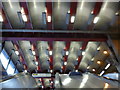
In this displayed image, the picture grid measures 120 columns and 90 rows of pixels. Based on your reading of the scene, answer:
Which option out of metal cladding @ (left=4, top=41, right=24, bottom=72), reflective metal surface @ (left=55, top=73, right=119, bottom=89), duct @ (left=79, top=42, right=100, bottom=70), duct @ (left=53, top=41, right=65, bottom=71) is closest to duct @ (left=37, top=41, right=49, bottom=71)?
duct @ (left=53, top=41, right=65, bottom=71)

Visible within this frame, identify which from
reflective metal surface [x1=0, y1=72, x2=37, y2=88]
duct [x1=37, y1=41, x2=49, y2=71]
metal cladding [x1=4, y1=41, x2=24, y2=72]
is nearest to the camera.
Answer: reflective metal surface [x1=0, y1=72, x2=37, y2=88]

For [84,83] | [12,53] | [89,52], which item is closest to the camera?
[84,83]

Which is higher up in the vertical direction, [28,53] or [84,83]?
[84,83]

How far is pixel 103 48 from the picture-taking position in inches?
314

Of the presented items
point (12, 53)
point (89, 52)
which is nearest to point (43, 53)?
point (12, 53)

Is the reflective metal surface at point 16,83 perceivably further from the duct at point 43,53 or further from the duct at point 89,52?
the duct at point 89,52

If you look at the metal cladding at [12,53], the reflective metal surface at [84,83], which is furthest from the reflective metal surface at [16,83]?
the metal cladding at [12,53]

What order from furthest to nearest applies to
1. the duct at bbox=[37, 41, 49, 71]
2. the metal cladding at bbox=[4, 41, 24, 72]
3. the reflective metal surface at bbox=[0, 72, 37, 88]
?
the metal cladding at bbox=[4, 41, 24, 72] < the duct at bbox=[37, 41, 49, 71] < the reflective metal surface at bbox=[0, 72, 37, 88]

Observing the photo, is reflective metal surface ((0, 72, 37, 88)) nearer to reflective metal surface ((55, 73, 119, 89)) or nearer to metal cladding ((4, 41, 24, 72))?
reflective metal surface ((55, 73, 119, 89))

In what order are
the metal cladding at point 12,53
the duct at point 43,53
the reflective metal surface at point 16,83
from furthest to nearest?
1. the metal cladding at point 12,53
2. the duct at point 43,53
3. the reflective metal surface at point 16,83

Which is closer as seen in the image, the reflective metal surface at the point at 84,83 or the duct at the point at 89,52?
the reflective metal surface at the point at 84,83

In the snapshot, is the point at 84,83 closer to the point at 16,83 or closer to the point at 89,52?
the point at 16,83

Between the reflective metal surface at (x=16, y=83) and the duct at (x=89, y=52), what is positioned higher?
the reflective metal surface at (x=16, y=83)

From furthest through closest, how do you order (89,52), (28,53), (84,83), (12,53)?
(12,53)
(28,53)
(89,52)
(84,83)
